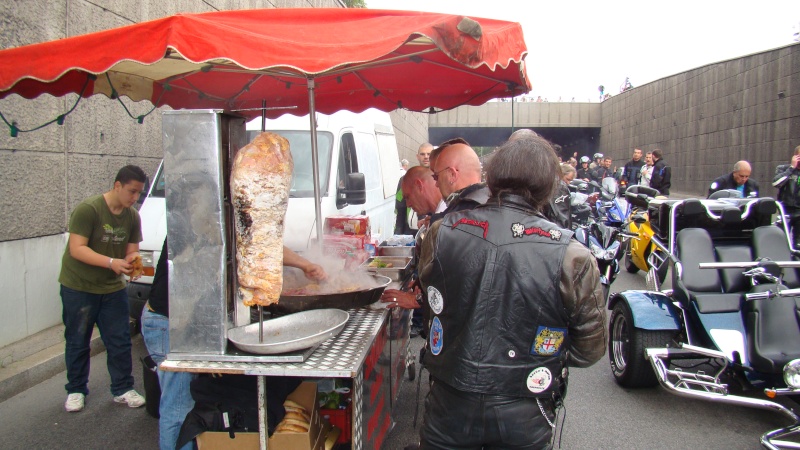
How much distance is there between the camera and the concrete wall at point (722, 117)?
Answer: 643 inches

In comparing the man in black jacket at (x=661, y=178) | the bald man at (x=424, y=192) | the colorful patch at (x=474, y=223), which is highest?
the man in black jacket at (x=661, y=178)

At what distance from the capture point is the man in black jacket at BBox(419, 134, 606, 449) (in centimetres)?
197

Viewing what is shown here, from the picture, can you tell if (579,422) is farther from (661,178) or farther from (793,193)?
(661,178)

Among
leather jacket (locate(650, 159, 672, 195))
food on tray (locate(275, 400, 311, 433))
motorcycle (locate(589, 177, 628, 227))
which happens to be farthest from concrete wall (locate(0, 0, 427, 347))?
leather jacket (locate(650, 159, 672, 195))

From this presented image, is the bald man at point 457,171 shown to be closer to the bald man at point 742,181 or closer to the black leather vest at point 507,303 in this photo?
the black leather vest at point 507,303

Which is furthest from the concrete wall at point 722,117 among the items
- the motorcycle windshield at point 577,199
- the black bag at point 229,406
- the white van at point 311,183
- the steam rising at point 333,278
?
the black bag at point 229,406

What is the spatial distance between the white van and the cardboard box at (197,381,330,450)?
6.55ft

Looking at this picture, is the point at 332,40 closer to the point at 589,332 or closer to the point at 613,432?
the point at 589,332

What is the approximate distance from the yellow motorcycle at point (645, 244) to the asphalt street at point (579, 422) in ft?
3.63

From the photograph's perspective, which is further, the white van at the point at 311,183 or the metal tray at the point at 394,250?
the white van at the point at 311,183

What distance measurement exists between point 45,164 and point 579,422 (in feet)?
19.8

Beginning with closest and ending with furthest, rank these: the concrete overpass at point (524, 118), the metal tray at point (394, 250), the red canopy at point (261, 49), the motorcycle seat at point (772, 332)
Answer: the red canopy at point (261, 49) < the motorcycle seat at point (772, 332) < the metal tray at point (394, 250) < the concrete overpass at point (524, 118)

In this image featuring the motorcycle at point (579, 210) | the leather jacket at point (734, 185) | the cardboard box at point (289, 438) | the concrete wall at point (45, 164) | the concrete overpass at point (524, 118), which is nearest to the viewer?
the cardboard box at point (289, 438)

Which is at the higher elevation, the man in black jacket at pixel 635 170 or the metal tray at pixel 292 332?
the man in black jacket at pixel 635 170
